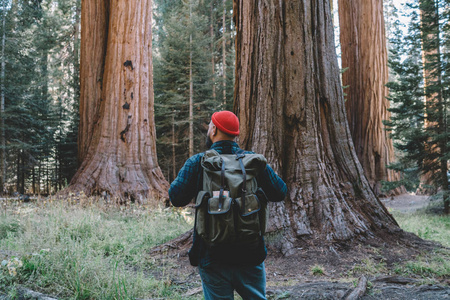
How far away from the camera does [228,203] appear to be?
5.90ft

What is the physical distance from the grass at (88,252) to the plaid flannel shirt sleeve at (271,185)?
4.87ft

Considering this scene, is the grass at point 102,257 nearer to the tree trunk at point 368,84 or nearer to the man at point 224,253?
the man at point 224,253

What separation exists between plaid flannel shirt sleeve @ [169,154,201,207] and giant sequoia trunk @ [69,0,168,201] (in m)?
6.82

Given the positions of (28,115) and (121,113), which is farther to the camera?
(28,115)

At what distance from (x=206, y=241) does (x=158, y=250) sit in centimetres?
312

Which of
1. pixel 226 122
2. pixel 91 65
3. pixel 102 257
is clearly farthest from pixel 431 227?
pixel 91 65

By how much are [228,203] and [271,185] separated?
1.49ft

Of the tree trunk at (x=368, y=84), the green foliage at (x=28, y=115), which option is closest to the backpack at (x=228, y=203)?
the tree trunk at (x=368, y=84)

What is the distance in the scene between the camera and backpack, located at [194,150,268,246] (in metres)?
1.81

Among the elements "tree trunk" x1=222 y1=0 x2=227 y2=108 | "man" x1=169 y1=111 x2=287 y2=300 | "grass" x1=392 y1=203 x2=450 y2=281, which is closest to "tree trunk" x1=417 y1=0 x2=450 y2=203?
"grass" x1=392 y1=203 x2=450 y2=281

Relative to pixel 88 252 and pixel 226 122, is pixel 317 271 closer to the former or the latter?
pixel 226 122

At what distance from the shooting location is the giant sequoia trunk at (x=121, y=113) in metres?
8.73

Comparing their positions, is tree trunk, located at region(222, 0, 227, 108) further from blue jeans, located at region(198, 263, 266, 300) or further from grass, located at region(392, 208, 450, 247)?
blue jeans, located at region(198, 263, 266, 300)

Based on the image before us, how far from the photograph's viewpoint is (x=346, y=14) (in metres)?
11.9
